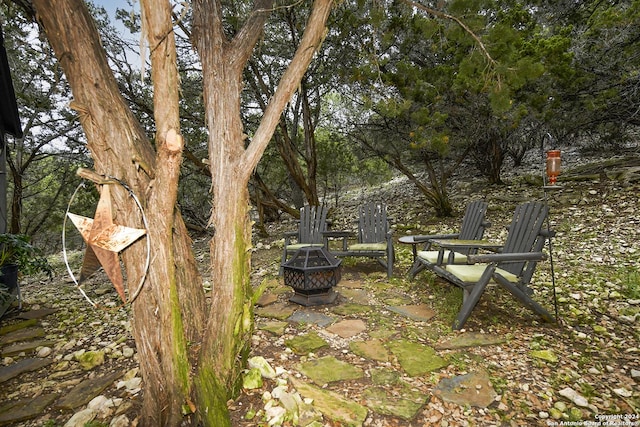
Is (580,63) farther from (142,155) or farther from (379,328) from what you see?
(142,155)

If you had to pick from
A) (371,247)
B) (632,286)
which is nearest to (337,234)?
(371,247)

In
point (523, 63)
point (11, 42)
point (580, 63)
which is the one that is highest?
point (11, 42)

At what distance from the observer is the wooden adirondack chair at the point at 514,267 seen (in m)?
2.80

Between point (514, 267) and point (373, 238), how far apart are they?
209 centimetres

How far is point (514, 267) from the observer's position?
123 inches

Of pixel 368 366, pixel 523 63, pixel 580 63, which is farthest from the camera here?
pixel 580 63

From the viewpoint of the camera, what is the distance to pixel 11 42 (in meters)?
5.82

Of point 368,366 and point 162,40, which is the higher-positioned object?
point 162,40

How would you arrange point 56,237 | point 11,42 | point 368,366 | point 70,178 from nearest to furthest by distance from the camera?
point 368,366 < point 11,42 < point 70,178 < point 56,237

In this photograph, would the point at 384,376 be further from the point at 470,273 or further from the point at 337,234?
the point at 337,234

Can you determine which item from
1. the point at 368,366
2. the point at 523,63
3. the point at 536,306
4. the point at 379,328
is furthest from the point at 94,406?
the point at 523,63

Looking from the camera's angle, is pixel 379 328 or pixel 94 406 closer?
pixel 94 406

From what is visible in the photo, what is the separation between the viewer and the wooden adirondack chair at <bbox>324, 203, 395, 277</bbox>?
4.35 m

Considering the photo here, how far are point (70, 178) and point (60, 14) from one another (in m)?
10.3
